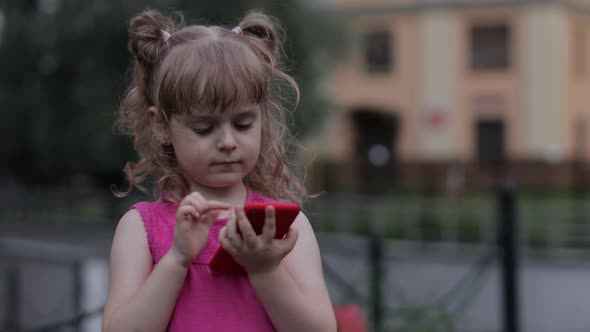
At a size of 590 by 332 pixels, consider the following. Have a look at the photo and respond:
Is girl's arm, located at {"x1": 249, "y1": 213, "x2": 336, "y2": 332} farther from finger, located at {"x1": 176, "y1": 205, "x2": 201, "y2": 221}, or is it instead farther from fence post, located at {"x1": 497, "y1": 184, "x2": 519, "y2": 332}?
fence post, located at {"x1": 497, "y1": 184, "x2": 519, "y2": 332}

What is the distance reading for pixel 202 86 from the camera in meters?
1.56

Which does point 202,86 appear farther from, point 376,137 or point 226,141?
point 376,137

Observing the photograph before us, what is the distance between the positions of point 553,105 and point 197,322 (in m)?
22.4

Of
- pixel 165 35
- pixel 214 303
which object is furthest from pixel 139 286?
pixel 165 35

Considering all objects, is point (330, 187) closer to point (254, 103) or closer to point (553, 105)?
point (553, 105)

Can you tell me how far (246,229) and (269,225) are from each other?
0.12 feet

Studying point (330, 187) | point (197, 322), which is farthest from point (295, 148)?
point (330, 187)

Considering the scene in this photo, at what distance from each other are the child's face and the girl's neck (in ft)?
0.14

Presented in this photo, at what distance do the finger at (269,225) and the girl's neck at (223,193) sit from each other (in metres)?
0.27

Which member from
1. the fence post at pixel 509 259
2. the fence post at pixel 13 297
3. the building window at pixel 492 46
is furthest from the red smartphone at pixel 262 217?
the building window at pixel 492 46

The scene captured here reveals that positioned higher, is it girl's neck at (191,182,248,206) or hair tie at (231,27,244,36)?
hair tie at (231,27,244,36)

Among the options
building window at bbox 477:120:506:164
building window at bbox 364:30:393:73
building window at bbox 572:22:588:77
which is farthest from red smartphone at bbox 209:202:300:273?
building window at bbox 572:22:588:77

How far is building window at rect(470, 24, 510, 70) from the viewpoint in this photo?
23312 millimetres

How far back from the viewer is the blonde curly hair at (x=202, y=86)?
1.57m
